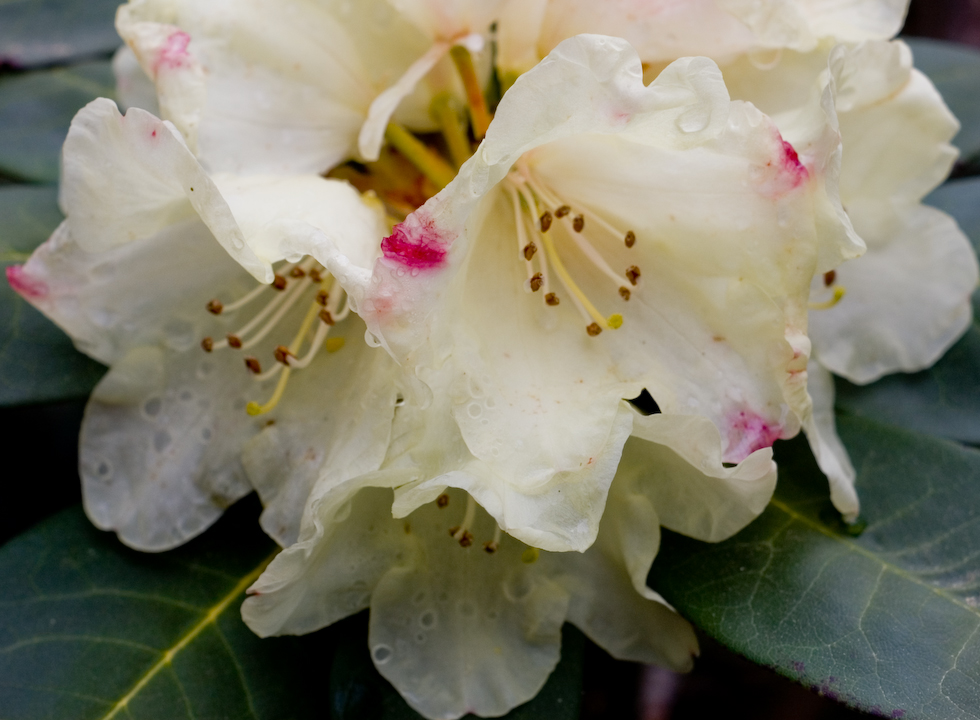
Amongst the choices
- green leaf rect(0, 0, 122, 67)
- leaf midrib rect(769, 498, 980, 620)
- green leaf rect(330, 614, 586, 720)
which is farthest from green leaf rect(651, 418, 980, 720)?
green leaf rect(0, 0, 122, 67)

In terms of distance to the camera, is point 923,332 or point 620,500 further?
point 923,332

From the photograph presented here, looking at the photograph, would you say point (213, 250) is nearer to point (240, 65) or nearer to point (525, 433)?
point (240, 65)

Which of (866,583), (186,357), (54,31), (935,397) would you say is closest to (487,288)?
(186,357)

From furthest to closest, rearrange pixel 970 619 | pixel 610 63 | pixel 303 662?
pixel 303 662 < pixel 970 619 < pixel 610 63

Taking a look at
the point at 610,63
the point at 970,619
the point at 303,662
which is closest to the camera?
the point at 610,63

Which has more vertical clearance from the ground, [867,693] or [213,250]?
[213,250]

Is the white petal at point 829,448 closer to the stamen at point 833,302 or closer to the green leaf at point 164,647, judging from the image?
the stamen at point 833,302

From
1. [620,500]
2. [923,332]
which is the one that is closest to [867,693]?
[620,500]

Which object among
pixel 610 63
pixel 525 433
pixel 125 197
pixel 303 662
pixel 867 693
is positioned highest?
pixel 610 63
